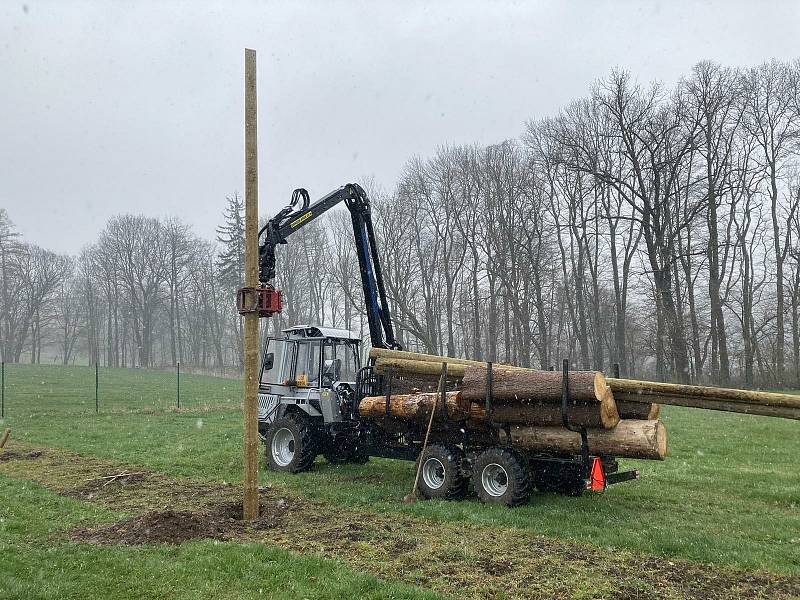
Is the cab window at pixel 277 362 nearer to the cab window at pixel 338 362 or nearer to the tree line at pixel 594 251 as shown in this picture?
the cab window at pixel 338 362

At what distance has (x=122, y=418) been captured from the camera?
67.2ft

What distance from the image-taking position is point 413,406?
1015cm

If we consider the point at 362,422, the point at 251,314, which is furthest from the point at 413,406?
the point at 251,314

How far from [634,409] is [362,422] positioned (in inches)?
183

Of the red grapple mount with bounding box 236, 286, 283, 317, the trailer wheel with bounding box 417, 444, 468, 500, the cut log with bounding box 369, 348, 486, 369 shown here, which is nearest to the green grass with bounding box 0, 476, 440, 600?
the red grapple mount with bounding box 236, 286, 283, 317

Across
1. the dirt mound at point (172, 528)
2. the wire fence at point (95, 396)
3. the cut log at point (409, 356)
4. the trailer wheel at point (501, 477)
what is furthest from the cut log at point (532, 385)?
the wire fence at point (95, 396)

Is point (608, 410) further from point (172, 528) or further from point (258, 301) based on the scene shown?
point (172, 528)

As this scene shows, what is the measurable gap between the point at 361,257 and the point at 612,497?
20.5ft

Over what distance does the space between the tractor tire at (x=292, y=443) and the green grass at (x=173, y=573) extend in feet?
15.3

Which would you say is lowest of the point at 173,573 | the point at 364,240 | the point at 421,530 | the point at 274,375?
the point at 421,530

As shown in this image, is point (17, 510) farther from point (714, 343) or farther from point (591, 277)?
point (591, 277)

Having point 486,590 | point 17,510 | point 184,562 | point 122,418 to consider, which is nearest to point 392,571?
point 486,590

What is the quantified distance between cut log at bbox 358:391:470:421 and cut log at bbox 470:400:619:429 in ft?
0.76

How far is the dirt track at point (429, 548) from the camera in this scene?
19.1 ft
